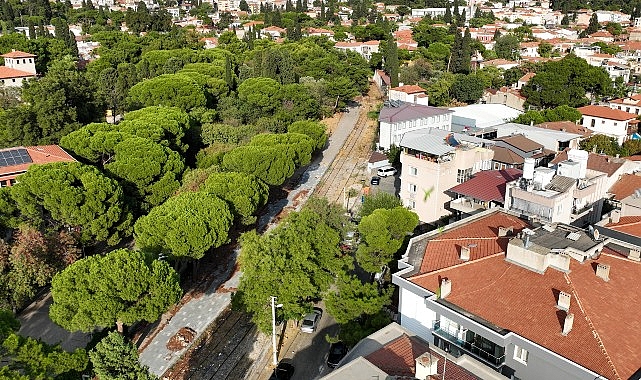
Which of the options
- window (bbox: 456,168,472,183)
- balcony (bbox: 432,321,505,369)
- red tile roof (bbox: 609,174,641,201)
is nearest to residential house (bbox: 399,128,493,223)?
window (bbox: 456,168,472,183)

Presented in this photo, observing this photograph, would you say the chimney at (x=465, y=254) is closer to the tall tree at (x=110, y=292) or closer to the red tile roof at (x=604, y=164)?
the tall tree at (x=110, y=292)

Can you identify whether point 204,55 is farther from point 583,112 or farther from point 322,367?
point 322,367

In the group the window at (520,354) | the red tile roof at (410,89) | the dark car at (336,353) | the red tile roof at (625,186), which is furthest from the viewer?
the red tile roof at (410,89)

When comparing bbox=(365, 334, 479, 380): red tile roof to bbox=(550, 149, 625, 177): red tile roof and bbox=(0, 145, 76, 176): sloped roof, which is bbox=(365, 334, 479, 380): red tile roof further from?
bbox=(0, 145, 76, 176): sloped roof

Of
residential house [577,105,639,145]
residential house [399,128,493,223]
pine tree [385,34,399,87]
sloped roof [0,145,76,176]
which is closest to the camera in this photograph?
residential house [399,128,493,223]

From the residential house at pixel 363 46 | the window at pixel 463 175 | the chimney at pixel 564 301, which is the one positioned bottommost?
the window at pixel 463 175

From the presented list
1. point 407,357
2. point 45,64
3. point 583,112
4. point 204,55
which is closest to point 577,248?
point 407,357

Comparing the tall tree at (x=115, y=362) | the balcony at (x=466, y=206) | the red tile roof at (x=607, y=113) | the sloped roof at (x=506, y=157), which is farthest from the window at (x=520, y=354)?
the red tile roof at (x=607, y=113)
